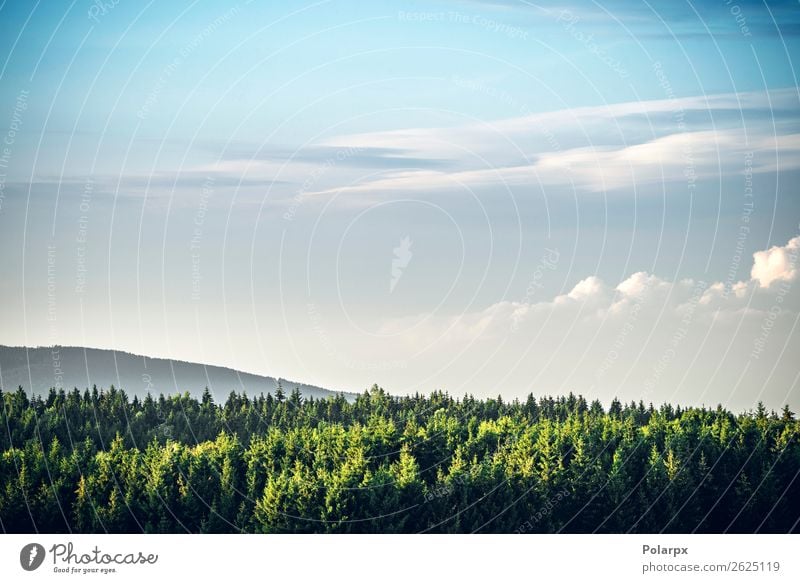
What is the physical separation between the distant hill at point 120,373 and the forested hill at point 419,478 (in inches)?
198

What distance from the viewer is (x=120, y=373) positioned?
298ft

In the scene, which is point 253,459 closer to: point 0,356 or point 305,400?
point 0,356

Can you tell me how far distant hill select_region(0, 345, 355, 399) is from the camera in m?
66.8

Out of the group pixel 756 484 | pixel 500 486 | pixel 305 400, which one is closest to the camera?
pixel 500 486

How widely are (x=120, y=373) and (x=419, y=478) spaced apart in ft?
88.7

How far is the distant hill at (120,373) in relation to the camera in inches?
2628

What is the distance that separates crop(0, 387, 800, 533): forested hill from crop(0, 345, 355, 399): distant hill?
5028 millimetres

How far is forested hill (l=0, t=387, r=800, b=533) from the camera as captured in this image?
67.6m

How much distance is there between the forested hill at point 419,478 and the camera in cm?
6756

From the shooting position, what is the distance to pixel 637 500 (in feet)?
265
